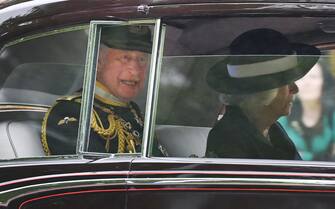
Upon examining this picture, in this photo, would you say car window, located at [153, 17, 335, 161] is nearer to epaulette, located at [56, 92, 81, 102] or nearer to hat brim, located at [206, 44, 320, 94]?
hat brim, located at [206, 44, 320, 94]

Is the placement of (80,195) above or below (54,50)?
below

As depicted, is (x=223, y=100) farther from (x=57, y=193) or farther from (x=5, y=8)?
(x=5, y=8)

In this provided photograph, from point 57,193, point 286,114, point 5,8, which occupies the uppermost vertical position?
point 5,8

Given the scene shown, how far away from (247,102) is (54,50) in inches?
34.8

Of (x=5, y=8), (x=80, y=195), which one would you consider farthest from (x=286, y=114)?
(x=5, y=8)

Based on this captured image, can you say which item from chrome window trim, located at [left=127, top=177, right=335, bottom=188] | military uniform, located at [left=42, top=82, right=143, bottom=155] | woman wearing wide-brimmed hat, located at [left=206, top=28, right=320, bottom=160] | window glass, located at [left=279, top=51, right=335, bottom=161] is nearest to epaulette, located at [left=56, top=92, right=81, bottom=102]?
military uniform, located at [left=42, top=82, right=143, bottom=155]

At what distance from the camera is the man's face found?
260cm

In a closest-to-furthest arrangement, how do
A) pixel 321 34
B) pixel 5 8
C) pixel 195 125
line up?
pixel 321 34
pixel 195 125
pixel 5 8

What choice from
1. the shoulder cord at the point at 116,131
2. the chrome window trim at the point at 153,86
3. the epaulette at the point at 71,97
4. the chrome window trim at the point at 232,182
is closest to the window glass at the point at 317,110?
the chrome window trim at the point at 232,182

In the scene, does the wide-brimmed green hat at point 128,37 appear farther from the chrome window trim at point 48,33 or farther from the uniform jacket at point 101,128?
the uniform jacket at point 101,128

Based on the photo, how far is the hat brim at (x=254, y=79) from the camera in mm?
2438

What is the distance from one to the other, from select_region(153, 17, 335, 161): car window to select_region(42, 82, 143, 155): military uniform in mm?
130

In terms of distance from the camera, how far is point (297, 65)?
2.44 m

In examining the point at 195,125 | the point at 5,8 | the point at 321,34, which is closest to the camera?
the point at 321,34
